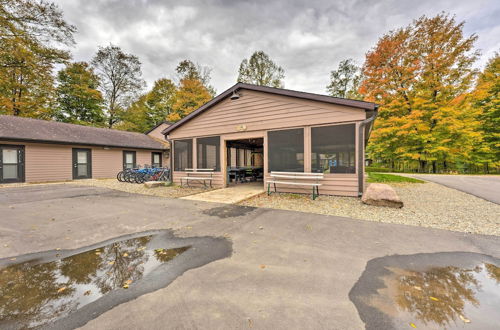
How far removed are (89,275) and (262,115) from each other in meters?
7.07

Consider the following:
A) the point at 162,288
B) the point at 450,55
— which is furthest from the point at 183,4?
the point at 450,55

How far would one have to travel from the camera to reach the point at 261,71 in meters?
21.9

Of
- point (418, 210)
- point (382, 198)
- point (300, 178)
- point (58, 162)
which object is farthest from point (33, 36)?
point (418, 210)

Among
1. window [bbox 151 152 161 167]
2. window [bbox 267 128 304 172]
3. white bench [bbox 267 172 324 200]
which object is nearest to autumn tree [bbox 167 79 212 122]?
window [bbox 151 152 161 167]

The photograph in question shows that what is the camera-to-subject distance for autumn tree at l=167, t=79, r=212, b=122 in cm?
2281

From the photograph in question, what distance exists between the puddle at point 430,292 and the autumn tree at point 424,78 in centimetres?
1505

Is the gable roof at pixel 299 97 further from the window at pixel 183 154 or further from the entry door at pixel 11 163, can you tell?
the entry door at pixel 11 163

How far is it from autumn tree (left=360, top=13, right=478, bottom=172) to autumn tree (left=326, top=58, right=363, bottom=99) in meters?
8.08

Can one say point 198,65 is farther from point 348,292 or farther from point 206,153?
point 348,292

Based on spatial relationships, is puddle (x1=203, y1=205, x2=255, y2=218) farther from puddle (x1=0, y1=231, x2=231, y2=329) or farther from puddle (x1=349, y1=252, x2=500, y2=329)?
puddle (x1=349, y1=252, x2=500, y2=329)

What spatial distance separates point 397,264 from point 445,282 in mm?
456

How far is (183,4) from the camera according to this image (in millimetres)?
10547

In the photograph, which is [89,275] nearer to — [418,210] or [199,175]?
[418,210]

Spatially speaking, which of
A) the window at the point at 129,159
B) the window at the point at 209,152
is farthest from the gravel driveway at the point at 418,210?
the window at the point at 129,159
